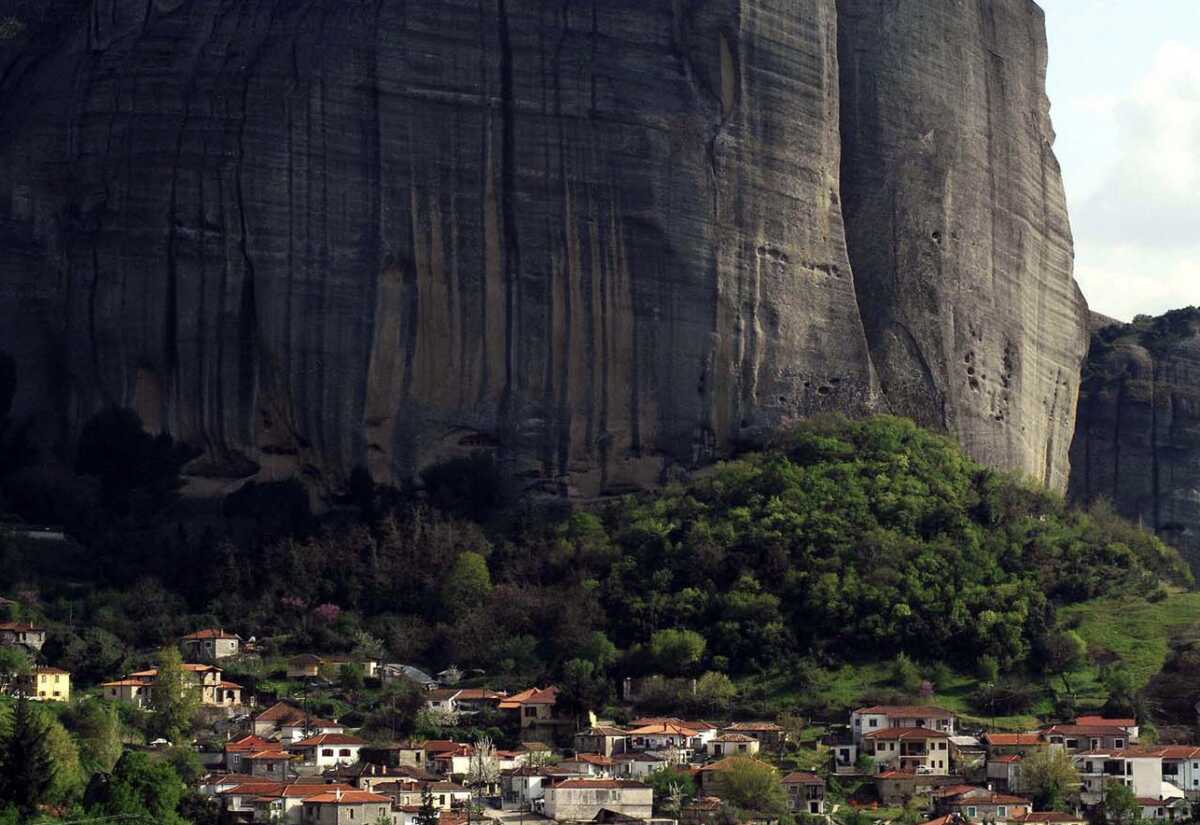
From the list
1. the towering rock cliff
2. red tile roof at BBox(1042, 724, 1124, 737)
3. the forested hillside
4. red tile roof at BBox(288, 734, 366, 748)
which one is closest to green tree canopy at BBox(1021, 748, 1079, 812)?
red tile roof at BBox(1042, 724, 1124, 737)

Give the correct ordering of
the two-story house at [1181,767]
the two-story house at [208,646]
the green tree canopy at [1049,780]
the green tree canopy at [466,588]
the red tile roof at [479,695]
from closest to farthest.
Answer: the green tree canopy at [1049,780] < the two-story house at [1181,767] < the red tile roof at [479,695] < the two-story house at [208,646] < the green tree canopy at [466,588]

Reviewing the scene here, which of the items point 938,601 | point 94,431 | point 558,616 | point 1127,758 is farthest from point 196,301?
point 1127,758

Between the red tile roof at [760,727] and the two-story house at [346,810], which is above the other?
the red tile roof at [760,727]

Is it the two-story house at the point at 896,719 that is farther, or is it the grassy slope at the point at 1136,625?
the grassy slope at the point at 1136,625

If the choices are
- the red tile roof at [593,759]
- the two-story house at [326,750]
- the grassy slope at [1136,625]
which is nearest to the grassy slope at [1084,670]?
the grassy slope at [1136,625]

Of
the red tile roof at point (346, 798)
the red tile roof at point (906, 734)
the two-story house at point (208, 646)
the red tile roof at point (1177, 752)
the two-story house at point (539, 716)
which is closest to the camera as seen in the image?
the red tile roof at point (346, 798)

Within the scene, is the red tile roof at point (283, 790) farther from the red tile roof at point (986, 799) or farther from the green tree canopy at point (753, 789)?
the red tile roof at point (986, 799)

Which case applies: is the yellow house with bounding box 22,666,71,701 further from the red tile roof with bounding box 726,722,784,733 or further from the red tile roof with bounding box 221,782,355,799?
the red tile roof with bounding box 726,722,784,733

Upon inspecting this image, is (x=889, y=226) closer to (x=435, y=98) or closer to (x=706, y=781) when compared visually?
(x=435, y=98)

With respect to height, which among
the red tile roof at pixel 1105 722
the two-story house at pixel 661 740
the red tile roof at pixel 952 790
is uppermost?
the red tile roof at pixel 1105 722

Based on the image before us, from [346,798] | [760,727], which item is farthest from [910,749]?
[346,798]
